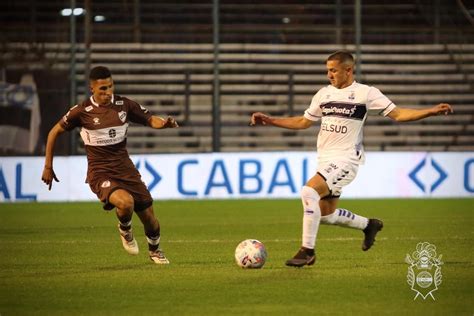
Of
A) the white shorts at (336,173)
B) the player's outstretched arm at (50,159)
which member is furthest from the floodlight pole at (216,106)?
the white shorts at (336,173)

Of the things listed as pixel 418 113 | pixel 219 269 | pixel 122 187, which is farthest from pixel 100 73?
pixel 418 113

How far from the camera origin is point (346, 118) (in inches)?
379

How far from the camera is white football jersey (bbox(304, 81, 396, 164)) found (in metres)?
9.62

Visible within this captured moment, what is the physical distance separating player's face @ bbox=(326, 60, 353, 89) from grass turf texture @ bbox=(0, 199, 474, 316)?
1.59 m

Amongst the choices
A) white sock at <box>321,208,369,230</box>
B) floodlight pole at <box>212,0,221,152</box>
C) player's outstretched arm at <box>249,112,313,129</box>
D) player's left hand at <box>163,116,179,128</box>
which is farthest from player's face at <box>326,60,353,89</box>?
floodlight pole at <box>212,0,221,152</box>

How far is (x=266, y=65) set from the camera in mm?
24000

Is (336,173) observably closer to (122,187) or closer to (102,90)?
(122,187)

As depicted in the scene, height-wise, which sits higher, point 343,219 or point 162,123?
point 162,123

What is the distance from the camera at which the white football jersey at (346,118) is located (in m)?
9.62

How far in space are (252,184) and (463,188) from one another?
373 centimetres

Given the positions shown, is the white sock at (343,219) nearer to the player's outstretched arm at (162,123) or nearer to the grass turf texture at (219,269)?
the grass turf texture at (219,269)

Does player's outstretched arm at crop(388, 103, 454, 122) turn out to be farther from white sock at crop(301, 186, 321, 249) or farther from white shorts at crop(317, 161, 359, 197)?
white sock at crop(301, 186, 321, 249)

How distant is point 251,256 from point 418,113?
1.86 meters

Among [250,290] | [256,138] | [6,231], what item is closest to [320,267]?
[250,290]
